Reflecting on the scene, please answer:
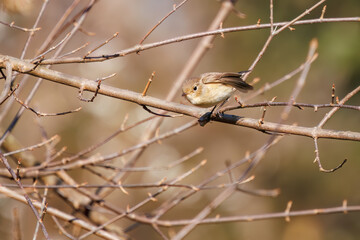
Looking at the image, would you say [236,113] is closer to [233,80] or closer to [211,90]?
[211,90]

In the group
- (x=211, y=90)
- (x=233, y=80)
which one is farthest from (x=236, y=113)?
(x=233, y=80)

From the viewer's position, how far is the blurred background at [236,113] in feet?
25.0

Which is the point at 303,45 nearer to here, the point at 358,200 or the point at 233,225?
the point at 358,200

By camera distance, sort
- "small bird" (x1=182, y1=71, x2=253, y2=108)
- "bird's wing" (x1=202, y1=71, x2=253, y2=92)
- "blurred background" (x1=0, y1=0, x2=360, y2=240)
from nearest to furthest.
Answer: "bird's wing" (x1=202, y1=71, x2=253, y2=92)
"small bird" (x1=182, y1=71, x2=253, y2=108)
"blurred background" (x1=0, y1=0, x2=360, y2=240)

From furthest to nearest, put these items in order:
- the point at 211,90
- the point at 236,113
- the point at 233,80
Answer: the point at 236,113 < the point at 211,90 < the point at 233,80

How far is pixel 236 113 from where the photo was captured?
689 centimetres

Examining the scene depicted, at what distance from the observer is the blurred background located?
7.63 m

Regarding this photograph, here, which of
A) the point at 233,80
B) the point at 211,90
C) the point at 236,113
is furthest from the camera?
the point at 236,113

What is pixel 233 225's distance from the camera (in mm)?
8789

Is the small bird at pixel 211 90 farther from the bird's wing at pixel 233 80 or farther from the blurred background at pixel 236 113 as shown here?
the blurred background at pixel 236 113

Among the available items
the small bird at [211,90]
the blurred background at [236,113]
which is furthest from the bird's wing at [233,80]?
the blurred background at [236,113]

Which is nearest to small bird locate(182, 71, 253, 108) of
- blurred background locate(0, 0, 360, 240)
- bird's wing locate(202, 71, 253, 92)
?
bird's wing locate(202, 71, 253, 92)

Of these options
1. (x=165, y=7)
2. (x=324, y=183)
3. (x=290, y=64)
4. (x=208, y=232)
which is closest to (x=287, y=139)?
(x=324, y=183)

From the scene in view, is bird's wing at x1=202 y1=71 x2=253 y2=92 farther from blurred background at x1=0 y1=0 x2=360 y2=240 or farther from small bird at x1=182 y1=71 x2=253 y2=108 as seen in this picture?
blurred background at x1=0 y1=0 x2=360 y2=240
